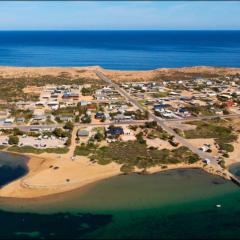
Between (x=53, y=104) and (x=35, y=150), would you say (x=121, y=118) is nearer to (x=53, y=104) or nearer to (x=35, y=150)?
(x=53, y=104)

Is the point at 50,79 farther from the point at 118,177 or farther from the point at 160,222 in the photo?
the point at 160,222

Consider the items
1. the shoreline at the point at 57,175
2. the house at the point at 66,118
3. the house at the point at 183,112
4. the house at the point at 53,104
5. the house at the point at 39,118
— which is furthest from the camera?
the house at the point at 53,104

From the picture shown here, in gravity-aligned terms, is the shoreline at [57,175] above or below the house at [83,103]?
below

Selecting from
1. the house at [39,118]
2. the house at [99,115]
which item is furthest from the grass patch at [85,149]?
the house at [39,118]

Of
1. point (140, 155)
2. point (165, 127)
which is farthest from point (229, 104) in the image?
point (140, 155)

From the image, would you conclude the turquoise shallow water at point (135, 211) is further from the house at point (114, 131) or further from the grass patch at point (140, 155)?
the house at point (114, 131)

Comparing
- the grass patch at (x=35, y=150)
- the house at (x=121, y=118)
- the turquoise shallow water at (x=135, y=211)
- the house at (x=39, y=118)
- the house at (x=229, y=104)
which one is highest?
the house at (x=229, y=104)
